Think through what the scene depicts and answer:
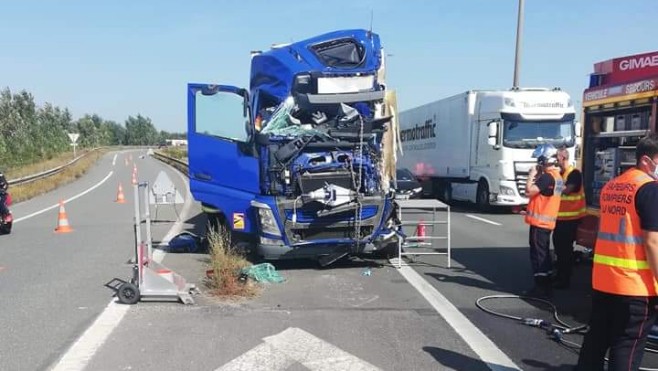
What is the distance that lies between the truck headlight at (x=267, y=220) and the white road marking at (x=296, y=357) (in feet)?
9.22

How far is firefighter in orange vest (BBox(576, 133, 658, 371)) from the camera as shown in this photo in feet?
12.2

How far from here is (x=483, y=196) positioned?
17859 millimetres

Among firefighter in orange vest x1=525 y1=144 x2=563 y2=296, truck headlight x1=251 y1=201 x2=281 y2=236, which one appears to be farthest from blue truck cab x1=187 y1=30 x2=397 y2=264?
firefighter in orange vest x1=525 y1=144 x2=563 y2=296

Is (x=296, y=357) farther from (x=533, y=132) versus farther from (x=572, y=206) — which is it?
(x=533, y=132)

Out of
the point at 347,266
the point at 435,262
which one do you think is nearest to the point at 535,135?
the point at 435,262

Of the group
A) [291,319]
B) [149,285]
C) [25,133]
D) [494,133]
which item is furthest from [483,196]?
[25,133]

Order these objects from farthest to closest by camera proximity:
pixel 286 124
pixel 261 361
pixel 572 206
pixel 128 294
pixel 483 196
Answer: pixel 483 196 → pixel 286 124 → pixel 572 206 → pixel 128 294 → pixel 261 361

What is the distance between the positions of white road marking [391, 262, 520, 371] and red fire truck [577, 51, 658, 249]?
2.17 metres

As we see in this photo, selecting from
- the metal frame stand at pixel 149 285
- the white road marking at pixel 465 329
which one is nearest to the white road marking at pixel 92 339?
the metal frame stand at pixel 149 285

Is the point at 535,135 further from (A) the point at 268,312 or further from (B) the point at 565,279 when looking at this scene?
(A) the point at 268,312

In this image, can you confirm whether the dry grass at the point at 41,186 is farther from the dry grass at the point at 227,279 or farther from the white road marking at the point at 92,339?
the white road marking at the point at 92,339

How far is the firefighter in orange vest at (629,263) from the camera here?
12.2 ft

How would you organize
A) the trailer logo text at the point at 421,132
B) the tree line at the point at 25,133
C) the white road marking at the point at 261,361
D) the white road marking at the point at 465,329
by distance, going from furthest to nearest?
the tree line at the point at 25,133 → the trailer logo text at the point at 421,132 → the white road marking at the point at 465,329 → the white road marking at the point at 261,361

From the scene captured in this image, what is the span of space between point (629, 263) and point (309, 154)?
508 centimetres
